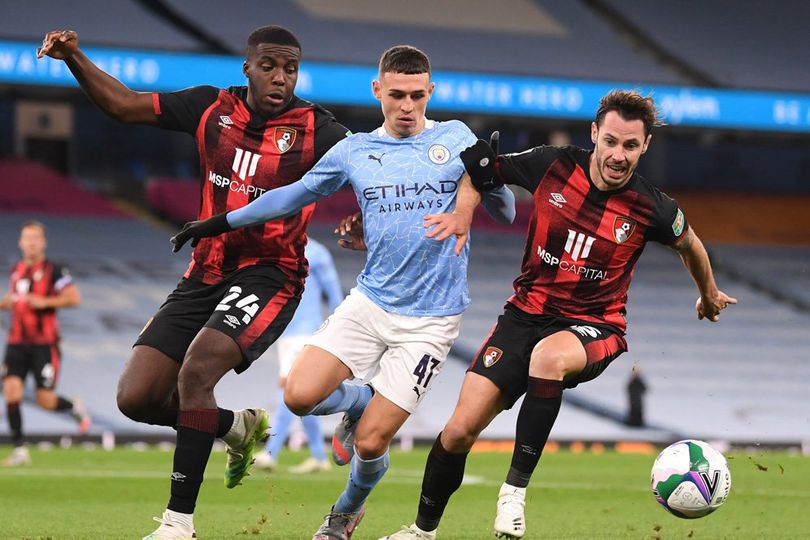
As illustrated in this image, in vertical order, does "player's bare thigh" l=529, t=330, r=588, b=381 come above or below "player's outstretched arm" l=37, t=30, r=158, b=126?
below

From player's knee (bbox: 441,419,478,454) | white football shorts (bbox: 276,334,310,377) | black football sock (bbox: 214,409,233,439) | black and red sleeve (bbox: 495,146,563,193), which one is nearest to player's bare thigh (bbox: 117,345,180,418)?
black football sock (bbox: 214,409,233,439)

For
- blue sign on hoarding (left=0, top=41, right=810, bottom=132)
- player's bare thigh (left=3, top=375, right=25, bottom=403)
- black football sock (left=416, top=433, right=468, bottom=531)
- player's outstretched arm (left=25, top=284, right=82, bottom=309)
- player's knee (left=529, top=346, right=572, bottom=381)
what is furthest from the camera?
blue sign on hoarding (left=0, top=41, right=810, bottom=132)

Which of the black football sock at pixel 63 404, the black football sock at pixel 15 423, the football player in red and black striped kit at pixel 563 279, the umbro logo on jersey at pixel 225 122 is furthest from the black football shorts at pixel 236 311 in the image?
the black football sock at pixel 63 404

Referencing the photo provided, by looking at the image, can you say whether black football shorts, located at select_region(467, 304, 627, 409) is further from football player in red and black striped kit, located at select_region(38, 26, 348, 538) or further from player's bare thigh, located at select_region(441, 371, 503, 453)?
football player in red and black striped kit, located at select_region(38, 26, 348, 538)

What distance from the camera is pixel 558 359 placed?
635cm

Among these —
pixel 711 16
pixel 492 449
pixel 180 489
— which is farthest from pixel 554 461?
pixel 711 16

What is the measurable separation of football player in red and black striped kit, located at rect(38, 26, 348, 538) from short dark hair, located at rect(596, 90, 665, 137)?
4.43 ft

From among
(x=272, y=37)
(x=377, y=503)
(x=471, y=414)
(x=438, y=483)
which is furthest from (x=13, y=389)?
(x=471, y=414)

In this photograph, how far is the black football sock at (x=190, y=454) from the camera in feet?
19.7

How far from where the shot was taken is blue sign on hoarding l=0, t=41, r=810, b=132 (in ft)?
60.7

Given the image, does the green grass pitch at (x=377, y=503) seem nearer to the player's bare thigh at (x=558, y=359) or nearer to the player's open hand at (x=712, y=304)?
the player's open hand at (x=712, y=304)

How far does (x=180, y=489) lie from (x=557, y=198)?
2.38 metres

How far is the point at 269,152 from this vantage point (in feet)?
22.0

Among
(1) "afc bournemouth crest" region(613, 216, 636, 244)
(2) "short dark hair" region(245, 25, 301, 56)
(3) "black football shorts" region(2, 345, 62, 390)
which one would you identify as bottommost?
(3) "black football shorts" region(2, 345, 62, 390)
